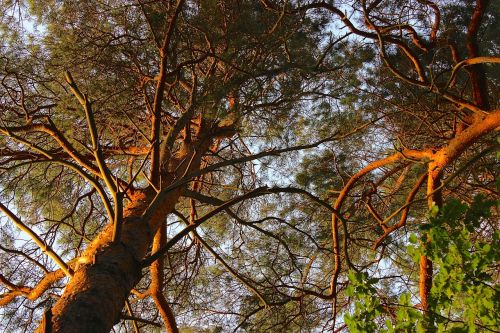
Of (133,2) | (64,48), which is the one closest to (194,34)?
(133,2)

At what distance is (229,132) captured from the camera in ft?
15.4

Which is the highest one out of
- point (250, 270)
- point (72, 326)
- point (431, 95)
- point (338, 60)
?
point (338, 60)

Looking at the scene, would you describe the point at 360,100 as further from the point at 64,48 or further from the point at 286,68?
the point at 64,48

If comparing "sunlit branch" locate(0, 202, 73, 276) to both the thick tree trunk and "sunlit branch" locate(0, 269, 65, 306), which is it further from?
"sunlit branch" locate(0, 269, 65, 306)

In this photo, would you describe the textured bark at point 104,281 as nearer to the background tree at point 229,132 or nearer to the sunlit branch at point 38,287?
the background tree at point 229,132

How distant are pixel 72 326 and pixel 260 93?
87.4 inches

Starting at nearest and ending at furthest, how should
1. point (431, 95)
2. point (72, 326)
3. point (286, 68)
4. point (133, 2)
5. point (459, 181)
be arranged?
point (72, 326) < point (286, 68) < point (133, 2) < point (431, 95) < point (459, 181)

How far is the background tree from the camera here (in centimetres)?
329

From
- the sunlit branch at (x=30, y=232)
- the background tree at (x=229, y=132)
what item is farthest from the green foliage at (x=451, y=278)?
the sunlit branch at (x=30, y=232)

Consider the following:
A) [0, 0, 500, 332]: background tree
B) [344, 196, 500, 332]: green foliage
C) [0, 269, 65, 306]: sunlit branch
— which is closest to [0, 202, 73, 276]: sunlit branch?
[0, 0, 500, 332]: background tree

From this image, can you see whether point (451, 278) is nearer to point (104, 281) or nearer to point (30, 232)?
point (104, 281)

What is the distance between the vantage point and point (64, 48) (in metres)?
3.82

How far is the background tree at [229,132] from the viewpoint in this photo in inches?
129

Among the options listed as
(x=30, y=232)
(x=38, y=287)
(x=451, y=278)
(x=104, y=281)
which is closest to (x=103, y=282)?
(x=104, y=281)
